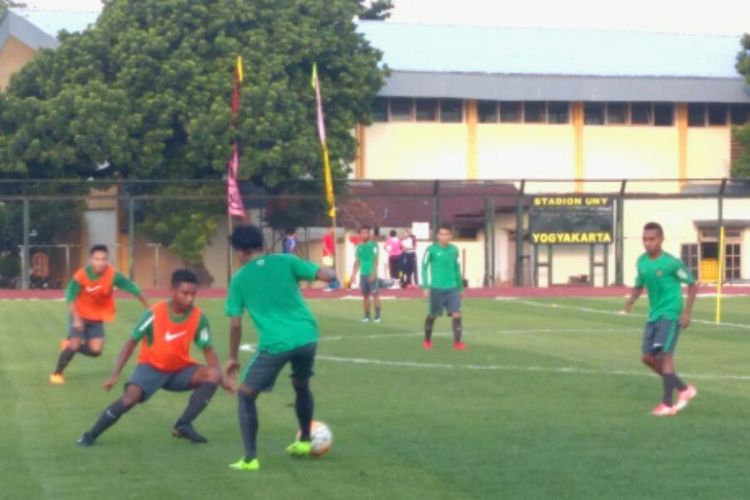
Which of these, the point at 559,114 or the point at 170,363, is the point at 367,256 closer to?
the point at 170,363

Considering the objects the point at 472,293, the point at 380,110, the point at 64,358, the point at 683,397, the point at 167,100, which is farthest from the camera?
the point at 380,110

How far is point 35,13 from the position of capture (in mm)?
56031

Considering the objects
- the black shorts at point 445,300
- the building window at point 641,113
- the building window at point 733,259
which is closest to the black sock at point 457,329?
the black shorts at point 445,300

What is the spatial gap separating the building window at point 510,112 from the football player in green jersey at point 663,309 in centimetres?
4198

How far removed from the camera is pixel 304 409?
11141mm

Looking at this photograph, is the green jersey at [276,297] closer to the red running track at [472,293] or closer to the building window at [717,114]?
the red running track at [472,293]

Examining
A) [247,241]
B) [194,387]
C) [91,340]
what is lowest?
[194,387]

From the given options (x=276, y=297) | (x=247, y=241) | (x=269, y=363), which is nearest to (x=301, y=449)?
(x=269, y=363)

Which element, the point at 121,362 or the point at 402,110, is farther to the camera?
the point at 402,110

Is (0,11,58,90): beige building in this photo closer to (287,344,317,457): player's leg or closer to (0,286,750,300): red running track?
(0,286,750,300): red running track

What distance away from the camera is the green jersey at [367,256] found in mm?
27906

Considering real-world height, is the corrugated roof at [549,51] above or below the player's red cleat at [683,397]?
above

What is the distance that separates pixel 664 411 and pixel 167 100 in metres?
34.2

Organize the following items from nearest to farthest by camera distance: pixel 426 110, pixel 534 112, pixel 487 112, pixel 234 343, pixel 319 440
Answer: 1. pixel 234 343
2. pixel 319 440
3. pixel 426 110
4. pixel 487 112
5. pixel 534 112
